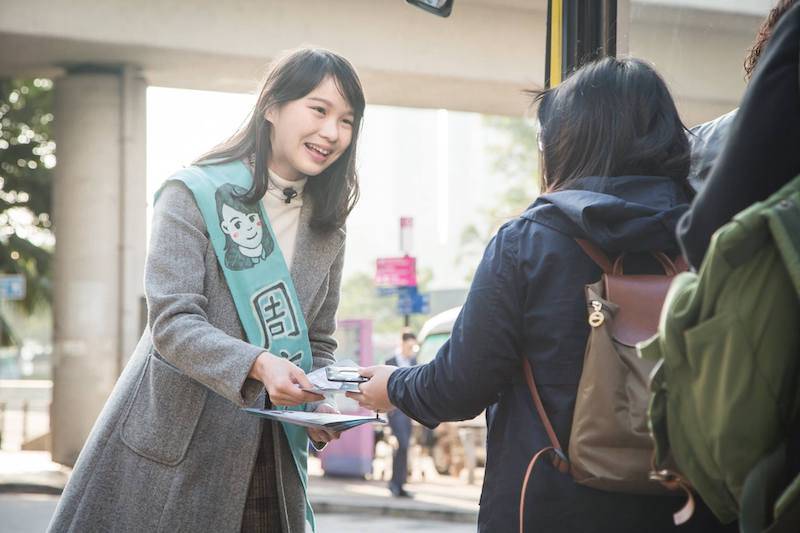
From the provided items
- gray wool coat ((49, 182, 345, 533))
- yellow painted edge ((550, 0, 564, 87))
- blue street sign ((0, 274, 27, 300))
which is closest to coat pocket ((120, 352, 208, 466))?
gray wool coat ((49, 182, 345, 533))

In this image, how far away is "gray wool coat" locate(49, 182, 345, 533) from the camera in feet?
9.57

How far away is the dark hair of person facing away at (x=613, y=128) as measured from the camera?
8.50 feet

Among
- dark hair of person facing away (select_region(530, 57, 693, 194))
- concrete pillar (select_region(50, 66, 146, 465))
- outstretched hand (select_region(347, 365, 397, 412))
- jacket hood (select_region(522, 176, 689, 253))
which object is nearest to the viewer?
jacket hood (select_region(522, 176, 689, 253))

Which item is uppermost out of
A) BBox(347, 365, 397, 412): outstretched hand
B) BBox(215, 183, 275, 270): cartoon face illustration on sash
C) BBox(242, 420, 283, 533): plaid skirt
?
BBox(215, 183, 275, 270): cartoon face illustration on sash

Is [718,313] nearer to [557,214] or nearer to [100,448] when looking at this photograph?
[557,214]

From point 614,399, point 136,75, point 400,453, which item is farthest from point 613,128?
point 136,75

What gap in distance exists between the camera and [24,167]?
2205cm

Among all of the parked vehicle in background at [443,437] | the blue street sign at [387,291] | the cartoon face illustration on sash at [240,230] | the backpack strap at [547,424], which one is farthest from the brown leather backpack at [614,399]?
the blue street sign at [387,291]

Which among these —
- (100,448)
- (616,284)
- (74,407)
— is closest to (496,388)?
(616,284)

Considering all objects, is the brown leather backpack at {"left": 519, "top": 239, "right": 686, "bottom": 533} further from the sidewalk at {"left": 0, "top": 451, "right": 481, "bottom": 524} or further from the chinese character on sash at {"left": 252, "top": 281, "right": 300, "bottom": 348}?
the sidewalk at {"left": 0, "top": 451, "right": 481, "bottom": 524}

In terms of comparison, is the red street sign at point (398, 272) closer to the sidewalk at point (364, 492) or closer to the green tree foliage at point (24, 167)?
the sidewalk at point (364, 492)

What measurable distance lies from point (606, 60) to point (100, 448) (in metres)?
1.57

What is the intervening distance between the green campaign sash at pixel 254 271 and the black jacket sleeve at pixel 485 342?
639mm

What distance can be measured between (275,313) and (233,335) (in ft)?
0.41
